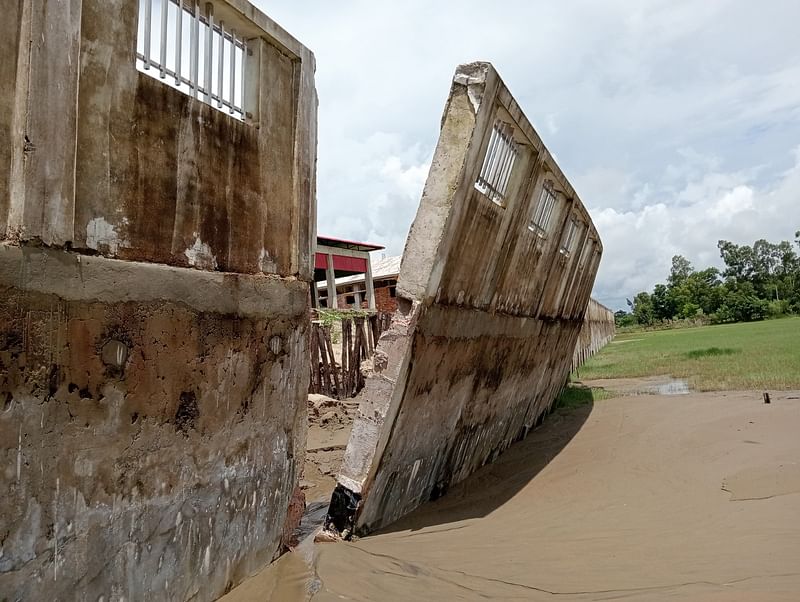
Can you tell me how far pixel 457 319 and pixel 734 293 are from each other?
6807cm

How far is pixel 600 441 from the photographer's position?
8734mm

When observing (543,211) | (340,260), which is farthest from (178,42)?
(340,260)

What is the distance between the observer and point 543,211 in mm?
7520

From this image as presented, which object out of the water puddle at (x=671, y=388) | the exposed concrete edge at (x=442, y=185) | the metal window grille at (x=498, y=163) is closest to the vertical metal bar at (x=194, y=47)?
the exposed concrete edge at (x=442, y=185)

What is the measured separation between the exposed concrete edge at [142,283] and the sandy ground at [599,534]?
1.68 meters

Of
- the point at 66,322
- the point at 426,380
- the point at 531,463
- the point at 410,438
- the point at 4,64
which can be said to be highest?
the point at 4,64

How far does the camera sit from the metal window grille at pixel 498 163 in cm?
529

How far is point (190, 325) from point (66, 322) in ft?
2.46

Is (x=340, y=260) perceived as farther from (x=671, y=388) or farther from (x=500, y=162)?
(x=500, y=162)

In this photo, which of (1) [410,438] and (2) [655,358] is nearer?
(1) [410,438]

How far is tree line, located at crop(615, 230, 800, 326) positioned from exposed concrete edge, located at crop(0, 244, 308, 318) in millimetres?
65282

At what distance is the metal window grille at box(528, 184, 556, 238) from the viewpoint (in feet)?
23.8

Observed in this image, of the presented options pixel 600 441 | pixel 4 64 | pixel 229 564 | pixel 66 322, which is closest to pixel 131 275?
pixel 66 322

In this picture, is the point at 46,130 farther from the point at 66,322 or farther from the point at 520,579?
the point at 520,579
